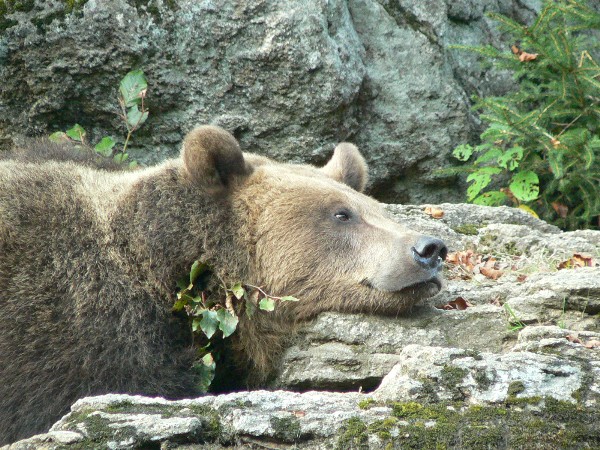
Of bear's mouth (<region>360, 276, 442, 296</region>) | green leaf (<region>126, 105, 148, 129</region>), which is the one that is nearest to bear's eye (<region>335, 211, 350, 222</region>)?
bear's mouth (<region>360, 276, 442, 296</region>)

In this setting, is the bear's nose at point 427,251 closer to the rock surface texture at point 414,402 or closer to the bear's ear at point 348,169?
the rock surface texture at point 414,402

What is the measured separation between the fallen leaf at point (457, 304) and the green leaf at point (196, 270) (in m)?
1.55

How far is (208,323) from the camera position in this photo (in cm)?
534

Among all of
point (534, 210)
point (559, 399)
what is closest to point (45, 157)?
point (559, 399)

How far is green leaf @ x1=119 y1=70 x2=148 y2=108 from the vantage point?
8094 millimetres

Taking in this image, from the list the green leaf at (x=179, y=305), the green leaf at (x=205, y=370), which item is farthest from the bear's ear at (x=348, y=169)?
the green leaf at (x=205, y=370)

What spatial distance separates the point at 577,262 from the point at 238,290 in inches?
108

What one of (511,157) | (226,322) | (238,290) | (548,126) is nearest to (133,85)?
(238,290)

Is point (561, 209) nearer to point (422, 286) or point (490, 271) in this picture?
point (490, 271)

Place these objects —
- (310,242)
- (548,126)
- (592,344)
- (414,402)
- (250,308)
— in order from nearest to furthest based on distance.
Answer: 1. (414,402)
2. (592,344)
3. (250,308)
4. (310,242)
5. (548,126)

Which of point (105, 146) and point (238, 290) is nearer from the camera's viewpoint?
point (238, 290)

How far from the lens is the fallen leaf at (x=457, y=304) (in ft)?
19.3

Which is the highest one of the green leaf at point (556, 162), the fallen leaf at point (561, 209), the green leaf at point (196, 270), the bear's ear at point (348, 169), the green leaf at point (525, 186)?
the bear's ear at point (348, 169)

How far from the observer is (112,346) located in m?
5.06
